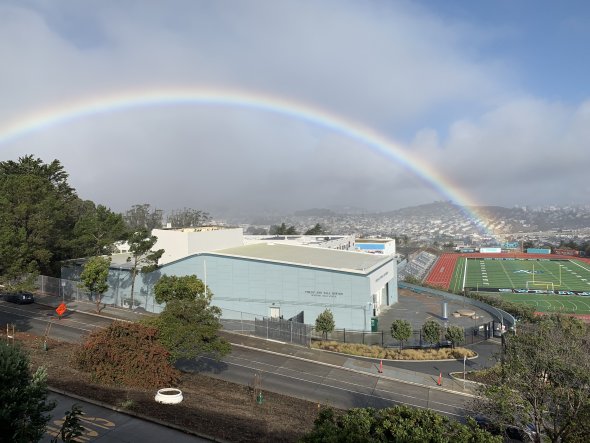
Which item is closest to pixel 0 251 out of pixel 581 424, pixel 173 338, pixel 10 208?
pixel 10 208

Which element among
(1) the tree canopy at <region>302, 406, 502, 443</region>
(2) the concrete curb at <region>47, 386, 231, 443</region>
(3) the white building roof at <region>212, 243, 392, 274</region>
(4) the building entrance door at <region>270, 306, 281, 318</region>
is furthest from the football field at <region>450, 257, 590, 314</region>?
(1) the tree canopy at <region>302, 406, 502, 443</region>

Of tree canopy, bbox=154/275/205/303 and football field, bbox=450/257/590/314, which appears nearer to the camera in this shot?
tree canopy, bbox=154/275/205/303

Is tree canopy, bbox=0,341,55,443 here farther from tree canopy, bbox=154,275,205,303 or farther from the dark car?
the dark car

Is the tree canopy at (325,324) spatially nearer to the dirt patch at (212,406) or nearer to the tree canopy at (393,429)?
the dirt patch at (212,406)

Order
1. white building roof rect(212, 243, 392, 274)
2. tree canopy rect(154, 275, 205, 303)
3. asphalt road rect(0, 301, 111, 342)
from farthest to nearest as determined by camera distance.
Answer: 1. white building roof rect(212, 243, 392, 274)
2. tree canopy rect(154, 275, 205, 303)
3. asphalt road rect(0, 301, 111, 342)

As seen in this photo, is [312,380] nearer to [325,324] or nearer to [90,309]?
[325,324]

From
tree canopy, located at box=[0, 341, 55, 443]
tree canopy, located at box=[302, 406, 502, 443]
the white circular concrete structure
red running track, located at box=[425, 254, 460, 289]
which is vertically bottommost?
red running track, located at box=[425, 254, 460, 289]

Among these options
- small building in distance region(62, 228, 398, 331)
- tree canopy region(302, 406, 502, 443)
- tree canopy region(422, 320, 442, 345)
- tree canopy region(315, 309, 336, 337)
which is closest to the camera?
tree canopy region(302, 406, 502, 443)
